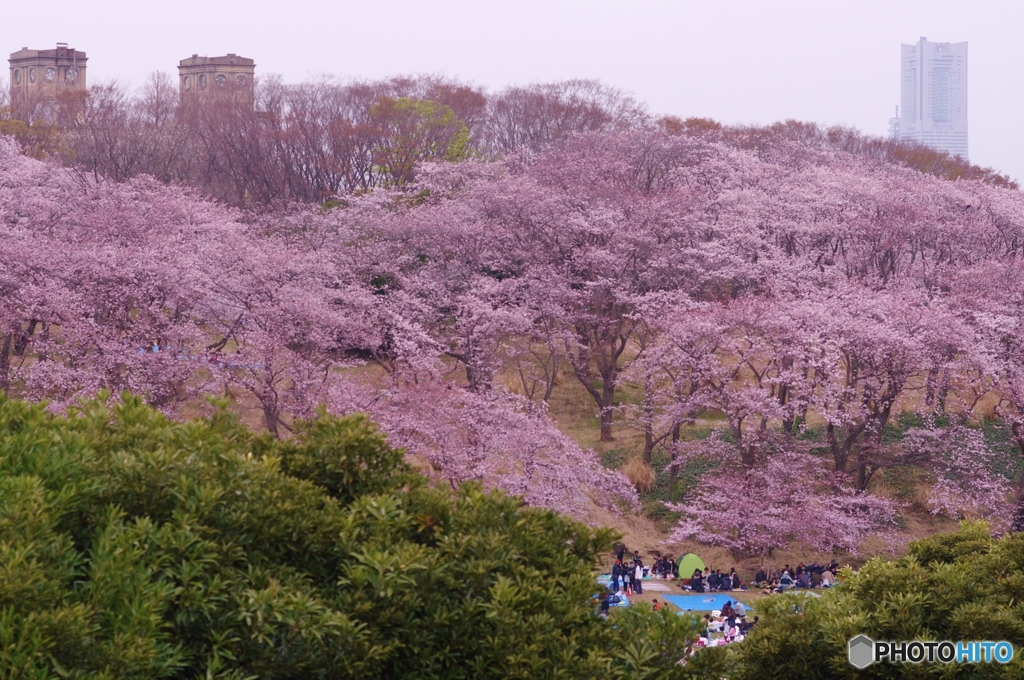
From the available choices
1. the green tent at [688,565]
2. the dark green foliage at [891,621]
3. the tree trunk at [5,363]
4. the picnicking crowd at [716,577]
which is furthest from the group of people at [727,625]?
the tree trunk at [5,363]

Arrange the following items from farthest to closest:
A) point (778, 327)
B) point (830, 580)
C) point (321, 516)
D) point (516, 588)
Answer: point (778, 327), point (830, 580), point (321, 516), point (516, 588)

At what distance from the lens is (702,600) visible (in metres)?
19.7

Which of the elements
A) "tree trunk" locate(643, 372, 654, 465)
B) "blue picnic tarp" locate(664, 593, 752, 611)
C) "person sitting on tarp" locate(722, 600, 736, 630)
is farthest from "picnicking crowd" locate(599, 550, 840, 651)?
"tree trunk" locate(643, 372, 654, 465)

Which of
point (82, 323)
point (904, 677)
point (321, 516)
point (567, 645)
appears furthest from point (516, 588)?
point (82, 323)

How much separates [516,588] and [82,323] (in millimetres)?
18178

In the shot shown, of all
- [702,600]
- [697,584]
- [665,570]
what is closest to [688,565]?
[665,570]

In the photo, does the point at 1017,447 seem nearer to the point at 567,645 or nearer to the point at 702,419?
the point at 702,419

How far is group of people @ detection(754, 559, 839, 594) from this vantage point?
20.2m

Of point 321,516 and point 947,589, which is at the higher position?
point 321,516

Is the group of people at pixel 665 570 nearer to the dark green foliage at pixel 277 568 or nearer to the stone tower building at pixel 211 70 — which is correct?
the dark green foliage at pixel 277 568

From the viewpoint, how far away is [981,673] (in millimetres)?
6949

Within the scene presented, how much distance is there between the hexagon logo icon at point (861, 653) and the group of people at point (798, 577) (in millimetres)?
13058

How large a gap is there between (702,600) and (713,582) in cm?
95

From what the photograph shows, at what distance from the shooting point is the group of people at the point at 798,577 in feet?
66.2
